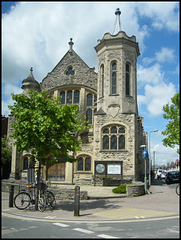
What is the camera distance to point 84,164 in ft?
79.5

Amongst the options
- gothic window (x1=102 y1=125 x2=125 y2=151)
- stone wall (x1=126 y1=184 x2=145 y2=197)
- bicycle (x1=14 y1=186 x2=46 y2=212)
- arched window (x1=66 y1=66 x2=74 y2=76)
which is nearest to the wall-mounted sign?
gothic window (x1=102 y1=125 x2=125 y2=151)

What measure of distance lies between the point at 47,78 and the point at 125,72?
33.0ft

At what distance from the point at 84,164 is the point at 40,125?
47.4ft

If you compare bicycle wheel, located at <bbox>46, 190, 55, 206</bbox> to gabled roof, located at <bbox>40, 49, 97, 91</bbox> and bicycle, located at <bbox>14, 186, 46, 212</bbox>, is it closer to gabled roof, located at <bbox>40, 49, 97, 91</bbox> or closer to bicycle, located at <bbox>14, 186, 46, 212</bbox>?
bicycle, located at <bbox>14, 186, 46, 212</bbox>

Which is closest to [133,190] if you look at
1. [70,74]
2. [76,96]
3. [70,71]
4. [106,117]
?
[106,117]

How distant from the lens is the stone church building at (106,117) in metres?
22.1

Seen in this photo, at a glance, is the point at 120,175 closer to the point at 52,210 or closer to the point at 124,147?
the point at 124,147

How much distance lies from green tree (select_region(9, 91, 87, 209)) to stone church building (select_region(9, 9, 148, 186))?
1022 centimetres

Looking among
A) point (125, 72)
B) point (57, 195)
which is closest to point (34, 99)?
point (57, 195)

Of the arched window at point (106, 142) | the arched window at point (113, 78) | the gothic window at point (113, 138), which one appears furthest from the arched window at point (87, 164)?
the arched window at point (113, 78)

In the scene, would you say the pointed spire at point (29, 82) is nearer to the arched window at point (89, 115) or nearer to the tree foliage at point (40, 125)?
the arched window at point (89, 115)

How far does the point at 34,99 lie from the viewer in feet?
38.2

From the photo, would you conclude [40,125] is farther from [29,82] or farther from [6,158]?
[29,82]

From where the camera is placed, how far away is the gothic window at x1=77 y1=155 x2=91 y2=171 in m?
24.1
